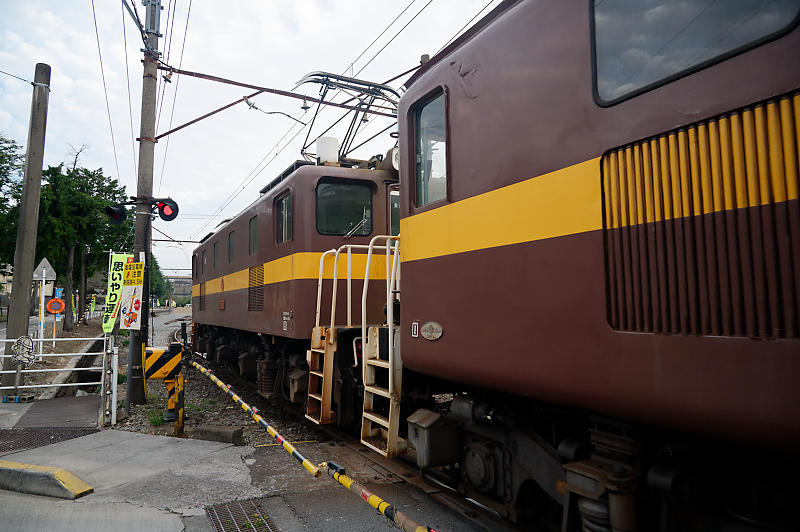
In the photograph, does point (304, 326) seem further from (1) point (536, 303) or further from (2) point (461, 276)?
(1) point (536, 303)

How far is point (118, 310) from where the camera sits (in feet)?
28.3

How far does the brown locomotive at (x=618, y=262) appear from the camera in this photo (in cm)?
181

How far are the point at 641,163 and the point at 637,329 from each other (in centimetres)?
71

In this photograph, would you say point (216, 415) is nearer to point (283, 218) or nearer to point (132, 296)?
point (132, 296)

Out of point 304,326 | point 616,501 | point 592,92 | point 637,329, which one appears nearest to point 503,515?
point 616,501

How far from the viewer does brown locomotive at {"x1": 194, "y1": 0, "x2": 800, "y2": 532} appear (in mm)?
1808

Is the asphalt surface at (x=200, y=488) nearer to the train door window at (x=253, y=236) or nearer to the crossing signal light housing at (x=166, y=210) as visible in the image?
the train door window at (x=253, y=236)

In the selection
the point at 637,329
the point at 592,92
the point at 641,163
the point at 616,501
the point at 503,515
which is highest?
the point at 592,92

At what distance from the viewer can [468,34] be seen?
137 inches

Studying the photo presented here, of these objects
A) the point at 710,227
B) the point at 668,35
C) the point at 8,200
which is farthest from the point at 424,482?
the point at 8,200

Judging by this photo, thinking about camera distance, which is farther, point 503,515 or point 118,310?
point 118,310

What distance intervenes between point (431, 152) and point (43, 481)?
4.42 meters

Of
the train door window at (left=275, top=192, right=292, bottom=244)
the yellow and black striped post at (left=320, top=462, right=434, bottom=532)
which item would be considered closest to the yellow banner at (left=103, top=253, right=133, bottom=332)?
the train door window at (left=275, top=192, right=292, bottom=244)

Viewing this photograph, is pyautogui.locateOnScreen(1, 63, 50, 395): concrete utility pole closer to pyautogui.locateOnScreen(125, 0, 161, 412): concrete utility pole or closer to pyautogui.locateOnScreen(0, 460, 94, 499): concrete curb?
pyautogui.locateOnScreen(125, 0, 161, 412): concrete utility pole
